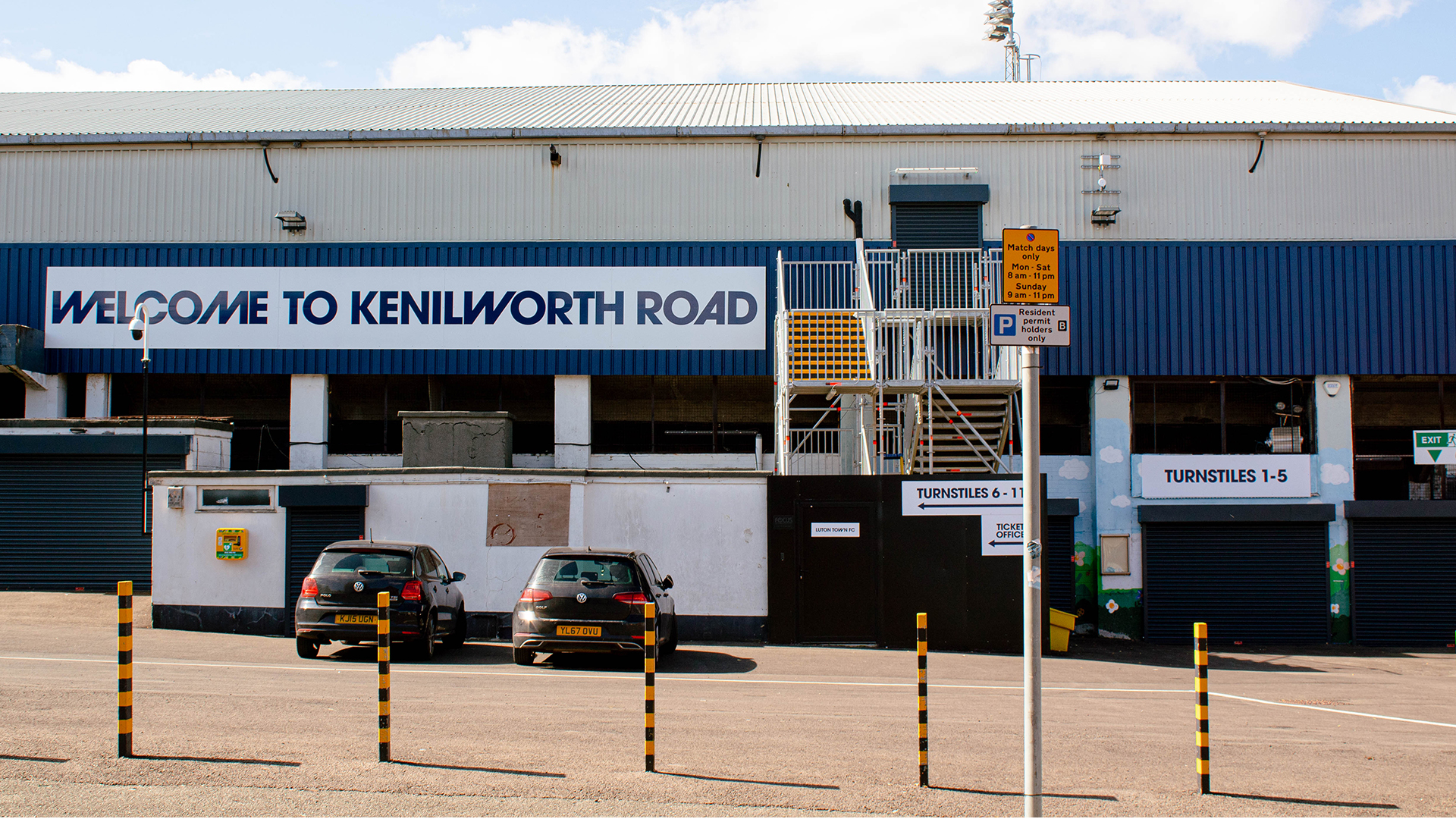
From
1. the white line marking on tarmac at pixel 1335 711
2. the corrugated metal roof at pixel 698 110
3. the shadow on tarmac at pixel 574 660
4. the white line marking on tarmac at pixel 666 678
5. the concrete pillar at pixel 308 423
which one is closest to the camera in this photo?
the white line marking on tarmac at pixel 1335 711

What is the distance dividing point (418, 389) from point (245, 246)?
4.40m

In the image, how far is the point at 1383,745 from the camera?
8273 millimetres

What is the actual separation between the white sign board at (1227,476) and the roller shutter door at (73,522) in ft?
58.4

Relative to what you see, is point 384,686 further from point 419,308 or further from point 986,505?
point 419,308

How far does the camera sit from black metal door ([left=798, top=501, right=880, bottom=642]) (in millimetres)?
14508

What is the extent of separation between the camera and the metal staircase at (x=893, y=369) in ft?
49.2

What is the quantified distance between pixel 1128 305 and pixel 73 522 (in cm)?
1987

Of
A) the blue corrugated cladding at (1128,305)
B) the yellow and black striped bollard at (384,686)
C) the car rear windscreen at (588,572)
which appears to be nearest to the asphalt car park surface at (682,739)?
the yellow and black striped bollard at (384,686)

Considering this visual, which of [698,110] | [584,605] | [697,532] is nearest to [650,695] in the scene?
[584,605]

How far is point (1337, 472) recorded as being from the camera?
59.9 feet

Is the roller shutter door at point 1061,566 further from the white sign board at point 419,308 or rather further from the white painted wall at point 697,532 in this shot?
the white sign board at point 419,308

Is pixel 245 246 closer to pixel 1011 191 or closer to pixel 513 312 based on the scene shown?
pixel 513 312

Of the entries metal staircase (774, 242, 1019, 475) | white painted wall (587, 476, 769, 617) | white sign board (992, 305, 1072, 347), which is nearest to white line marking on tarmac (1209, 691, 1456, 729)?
metal staircase (774, 242, 1019, 475)

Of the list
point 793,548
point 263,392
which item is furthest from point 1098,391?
point 263,392
